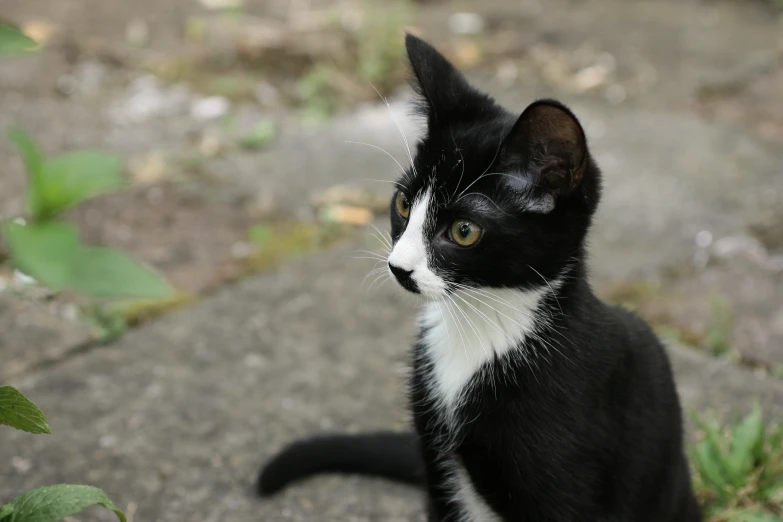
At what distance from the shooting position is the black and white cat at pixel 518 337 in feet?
4.84

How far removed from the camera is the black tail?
76.7 inches

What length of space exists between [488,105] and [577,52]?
320 centimetres

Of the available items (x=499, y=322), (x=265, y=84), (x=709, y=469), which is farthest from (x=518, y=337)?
(x=265, y=84)

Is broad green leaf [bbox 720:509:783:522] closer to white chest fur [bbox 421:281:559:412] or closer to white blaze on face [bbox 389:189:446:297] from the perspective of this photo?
white chest fur [bbox 421:281:559:412]

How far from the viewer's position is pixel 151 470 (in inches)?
79.2

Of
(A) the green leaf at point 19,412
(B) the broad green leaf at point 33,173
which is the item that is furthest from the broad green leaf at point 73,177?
(A) the green leaf at point 19,412

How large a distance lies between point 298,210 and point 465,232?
1828 millimetres

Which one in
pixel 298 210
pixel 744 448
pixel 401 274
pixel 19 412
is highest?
pixel 401 274

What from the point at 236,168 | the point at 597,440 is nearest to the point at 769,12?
the point at 236,168

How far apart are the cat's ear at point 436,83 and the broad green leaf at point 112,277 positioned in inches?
29.2

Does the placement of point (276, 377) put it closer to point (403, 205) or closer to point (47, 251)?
point (403, 205)

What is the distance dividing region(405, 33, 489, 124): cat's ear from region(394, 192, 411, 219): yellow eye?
17 centimetres

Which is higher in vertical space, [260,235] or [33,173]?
[33,173]

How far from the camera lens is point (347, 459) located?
6.54 ft
